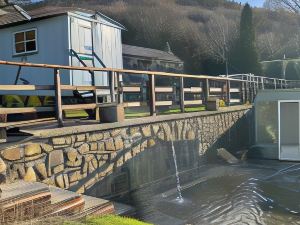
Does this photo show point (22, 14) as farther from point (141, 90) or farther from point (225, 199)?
point (225, 199)

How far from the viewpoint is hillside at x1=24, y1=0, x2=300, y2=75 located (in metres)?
38.8

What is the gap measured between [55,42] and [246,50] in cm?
2424

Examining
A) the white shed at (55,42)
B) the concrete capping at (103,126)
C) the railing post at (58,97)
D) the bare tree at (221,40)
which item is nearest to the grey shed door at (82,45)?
the white shed at (55,42)

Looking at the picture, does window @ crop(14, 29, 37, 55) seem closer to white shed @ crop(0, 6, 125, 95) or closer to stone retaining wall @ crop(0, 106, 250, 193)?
white shed @ crop(0, 6, 125, 95)

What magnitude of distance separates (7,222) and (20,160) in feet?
5.62

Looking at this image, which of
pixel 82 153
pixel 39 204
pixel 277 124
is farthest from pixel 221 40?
pixel 39 204

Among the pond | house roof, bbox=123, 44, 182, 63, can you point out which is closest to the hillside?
house roof, bbox=123, 44, 182, 63

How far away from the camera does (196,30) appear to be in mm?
44094

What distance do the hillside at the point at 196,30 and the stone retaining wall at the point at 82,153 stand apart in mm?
26687

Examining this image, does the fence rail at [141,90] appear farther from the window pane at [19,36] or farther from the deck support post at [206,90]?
the window pane at [19,36]

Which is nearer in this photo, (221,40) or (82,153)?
(82,153)

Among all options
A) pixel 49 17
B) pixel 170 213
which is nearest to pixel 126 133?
pixel 170 213

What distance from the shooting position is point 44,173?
19.2ft

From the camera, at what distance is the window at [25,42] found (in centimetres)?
1198
